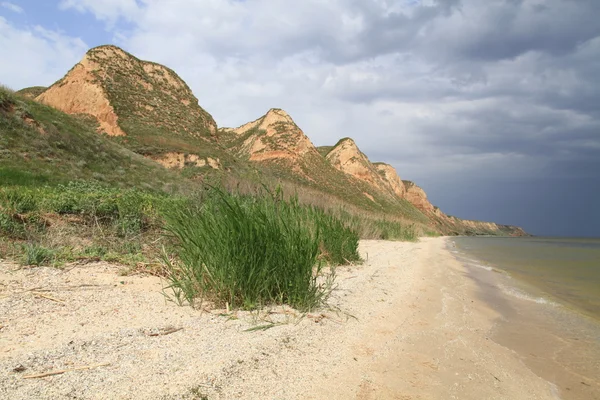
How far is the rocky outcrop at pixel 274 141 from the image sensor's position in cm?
4794

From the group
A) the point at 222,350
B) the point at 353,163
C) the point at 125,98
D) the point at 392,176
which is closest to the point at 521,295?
the point at 222,350

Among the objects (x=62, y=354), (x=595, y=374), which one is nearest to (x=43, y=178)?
(x=62, y=354)

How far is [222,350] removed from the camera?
2535 millimetres

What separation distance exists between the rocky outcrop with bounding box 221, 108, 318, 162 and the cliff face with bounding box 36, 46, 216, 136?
38.5 ft

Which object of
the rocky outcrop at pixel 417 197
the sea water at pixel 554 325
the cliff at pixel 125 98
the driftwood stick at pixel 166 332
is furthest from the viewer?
the rocky outcrop at pixel 417 197

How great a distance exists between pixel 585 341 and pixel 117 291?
17.5 ft

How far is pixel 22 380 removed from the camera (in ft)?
6.26

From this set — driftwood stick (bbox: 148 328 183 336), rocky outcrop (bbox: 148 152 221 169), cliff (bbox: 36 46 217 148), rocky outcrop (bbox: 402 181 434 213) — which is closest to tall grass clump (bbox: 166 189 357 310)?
driftwood stick (bbox: 148 328 183 336)

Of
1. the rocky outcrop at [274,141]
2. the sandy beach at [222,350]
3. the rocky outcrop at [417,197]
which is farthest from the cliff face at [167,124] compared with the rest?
the rocky outcrop at [417,197]

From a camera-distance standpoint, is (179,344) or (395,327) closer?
(179,344)

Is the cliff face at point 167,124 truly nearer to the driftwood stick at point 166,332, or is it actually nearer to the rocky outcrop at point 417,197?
the driftwood stick at point 166,332

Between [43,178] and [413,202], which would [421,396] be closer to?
[43,178]

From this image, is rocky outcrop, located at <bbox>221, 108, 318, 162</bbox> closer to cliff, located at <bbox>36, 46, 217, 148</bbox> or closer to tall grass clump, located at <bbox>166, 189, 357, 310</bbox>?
cliff, located at <bbox>36, 46, 217, 148</bbox>

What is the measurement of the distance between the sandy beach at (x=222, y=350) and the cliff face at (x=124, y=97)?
26964 mm
